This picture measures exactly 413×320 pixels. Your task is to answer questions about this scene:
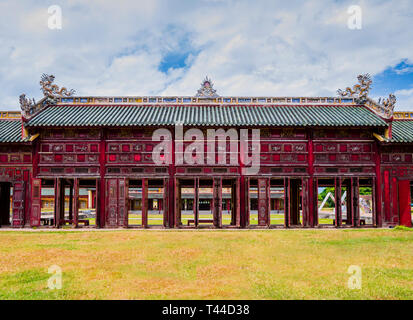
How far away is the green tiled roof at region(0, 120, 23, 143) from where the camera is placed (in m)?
21.3

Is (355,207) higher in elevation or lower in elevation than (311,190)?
lower

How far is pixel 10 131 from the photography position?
22.3 m

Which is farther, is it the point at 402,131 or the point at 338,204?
the point at 402,131

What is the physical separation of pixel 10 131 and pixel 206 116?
12430mm

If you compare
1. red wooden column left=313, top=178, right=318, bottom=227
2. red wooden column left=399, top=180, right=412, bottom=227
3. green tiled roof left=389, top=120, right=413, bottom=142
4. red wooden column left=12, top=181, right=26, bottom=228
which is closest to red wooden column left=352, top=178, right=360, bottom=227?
red wooden column left=313, top=178, right=318, bottom=227

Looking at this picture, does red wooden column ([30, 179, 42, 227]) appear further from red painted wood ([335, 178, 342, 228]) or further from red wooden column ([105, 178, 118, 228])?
red painted wood ([335, 178, 342, 228])

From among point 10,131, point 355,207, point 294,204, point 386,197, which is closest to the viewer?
point 386,197

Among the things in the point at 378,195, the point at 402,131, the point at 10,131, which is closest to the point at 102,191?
the point at 10,131

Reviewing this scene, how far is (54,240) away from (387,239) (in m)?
14.8

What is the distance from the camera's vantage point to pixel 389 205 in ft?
70.6

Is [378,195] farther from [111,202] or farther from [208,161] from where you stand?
[111,202]

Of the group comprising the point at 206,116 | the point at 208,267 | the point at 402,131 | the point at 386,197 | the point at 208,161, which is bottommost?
the point at 208,267

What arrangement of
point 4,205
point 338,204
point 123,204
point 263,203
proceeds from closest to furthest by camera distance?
point 123,204 < point 263,203 < point 338,204 < point 4,205

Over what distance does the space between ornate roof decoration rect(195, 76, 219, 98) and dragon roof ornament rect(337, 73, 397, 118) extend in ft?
29.6
